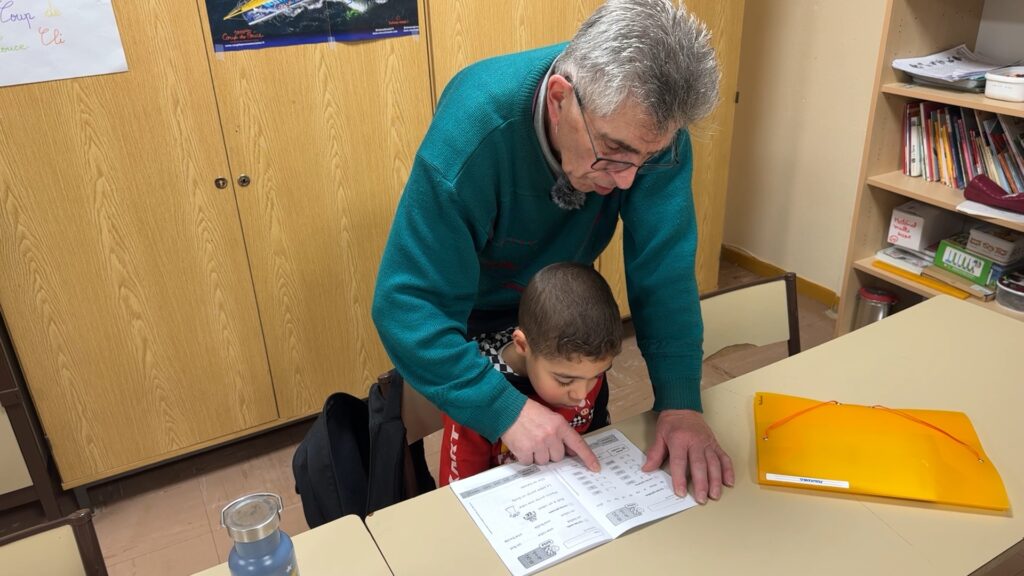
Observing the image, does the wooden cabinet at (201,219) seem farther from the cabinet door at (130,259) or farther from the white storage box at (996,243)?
the white storage box at (996,243)

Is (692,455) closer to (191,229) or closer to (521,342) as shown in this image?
(521,342)

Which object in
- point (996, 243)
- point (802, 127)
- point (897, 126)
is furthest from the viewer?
point (802, 127)

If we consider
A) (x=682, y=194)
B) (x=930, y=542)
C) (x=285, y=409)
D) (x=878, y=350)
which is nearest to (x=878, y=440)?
(x=930, y=542)

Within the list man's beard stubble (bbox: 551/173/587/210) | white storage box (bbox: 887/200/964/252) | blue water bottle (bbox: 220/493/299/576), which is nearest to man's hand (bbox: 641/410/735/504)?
man's beard stubble (bbox: 551/173/587/210)

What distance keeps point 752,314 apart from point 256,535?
4.33 ft

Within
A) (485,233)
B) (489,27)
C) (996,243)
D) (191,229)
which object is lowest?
(996,243)

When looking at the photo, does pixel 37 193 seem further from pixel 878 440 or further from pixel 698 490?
pixel 878 440

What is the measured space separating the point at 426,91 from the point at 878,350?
4.69 ft

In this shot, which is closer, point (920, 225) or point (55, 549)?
point (55, 549)

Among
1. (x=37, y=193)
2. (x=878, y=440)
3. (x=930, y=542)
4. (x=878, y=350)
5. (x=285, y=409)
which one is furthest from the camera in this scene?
(x=285, y=409)

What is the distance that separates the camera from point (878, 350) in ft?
5.25

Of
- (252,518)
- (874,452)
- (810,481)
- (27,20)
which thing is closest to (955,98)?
(874,452)

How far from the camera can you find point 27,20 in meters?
1.74

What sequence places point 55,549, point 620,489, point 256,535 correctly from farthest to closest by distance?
point 620,489
point 55,549
point 256,535
